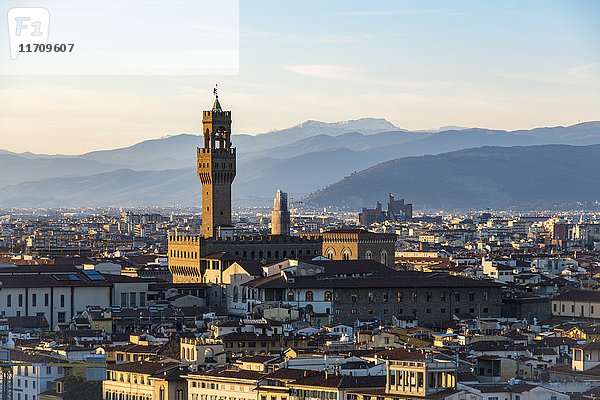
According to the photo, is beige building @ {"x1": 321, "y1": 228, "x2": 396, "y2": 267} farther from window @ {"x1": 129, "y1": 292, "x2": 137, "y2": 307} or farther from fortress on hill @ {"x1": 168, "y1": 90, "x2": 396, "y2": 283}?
window @ {"x1": 129, "y1": 292, "x2": 137, "y2": 307}

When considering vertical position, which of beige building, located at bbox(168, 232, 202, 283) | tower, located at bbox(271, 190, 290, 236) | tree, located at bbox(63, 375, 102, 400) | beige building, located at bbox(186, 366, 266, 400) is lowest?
tree, located at bbox(63, 375, 102, 400)

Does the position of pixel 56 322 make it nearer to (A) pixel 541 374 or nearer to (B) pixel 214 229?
(B) pixel 214 229

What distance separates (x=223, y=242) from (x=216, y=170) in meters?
7.66

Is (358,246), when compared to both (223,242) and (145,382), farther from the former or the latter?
(145,382)

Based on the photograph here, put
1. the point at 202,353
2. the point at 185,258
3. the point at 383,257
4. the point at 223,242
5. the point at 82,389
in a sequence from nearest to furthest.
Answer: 1. the point at 82,389
2. the point at 202,353
3. the point at 223,242
4. the point at 185,258
5. the point at 383,257

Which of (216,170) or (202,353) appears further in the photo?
(216,170)

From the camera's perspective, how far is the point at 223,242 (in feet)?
269

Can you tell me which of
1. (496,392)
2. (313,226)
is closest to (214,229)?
(496,392)

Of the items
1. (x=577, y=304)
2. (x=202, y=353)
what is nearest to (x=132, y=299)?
(x=577, y=304)

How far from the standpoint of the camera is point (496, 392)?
38.8 meters

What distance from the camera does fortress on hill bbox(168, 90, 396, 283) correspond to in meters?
81.1

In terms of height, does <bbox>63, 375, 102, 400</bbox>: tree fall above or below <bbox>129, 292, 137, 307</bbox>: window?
below

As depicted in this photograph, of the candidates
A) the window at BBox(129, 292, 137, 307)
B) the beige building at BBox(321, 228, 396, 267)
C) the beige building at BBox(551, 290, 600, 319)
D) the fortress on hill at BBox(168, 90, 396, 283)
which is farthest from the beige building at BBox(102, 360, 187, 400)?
the beige building at BBox(321, 228, 396, 267)

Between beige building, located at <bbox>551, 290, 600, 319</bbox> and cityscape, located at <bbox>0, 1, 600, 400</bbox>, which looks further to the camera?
beige building, located at <bbox>551, 290, 600, 319</bbox>
